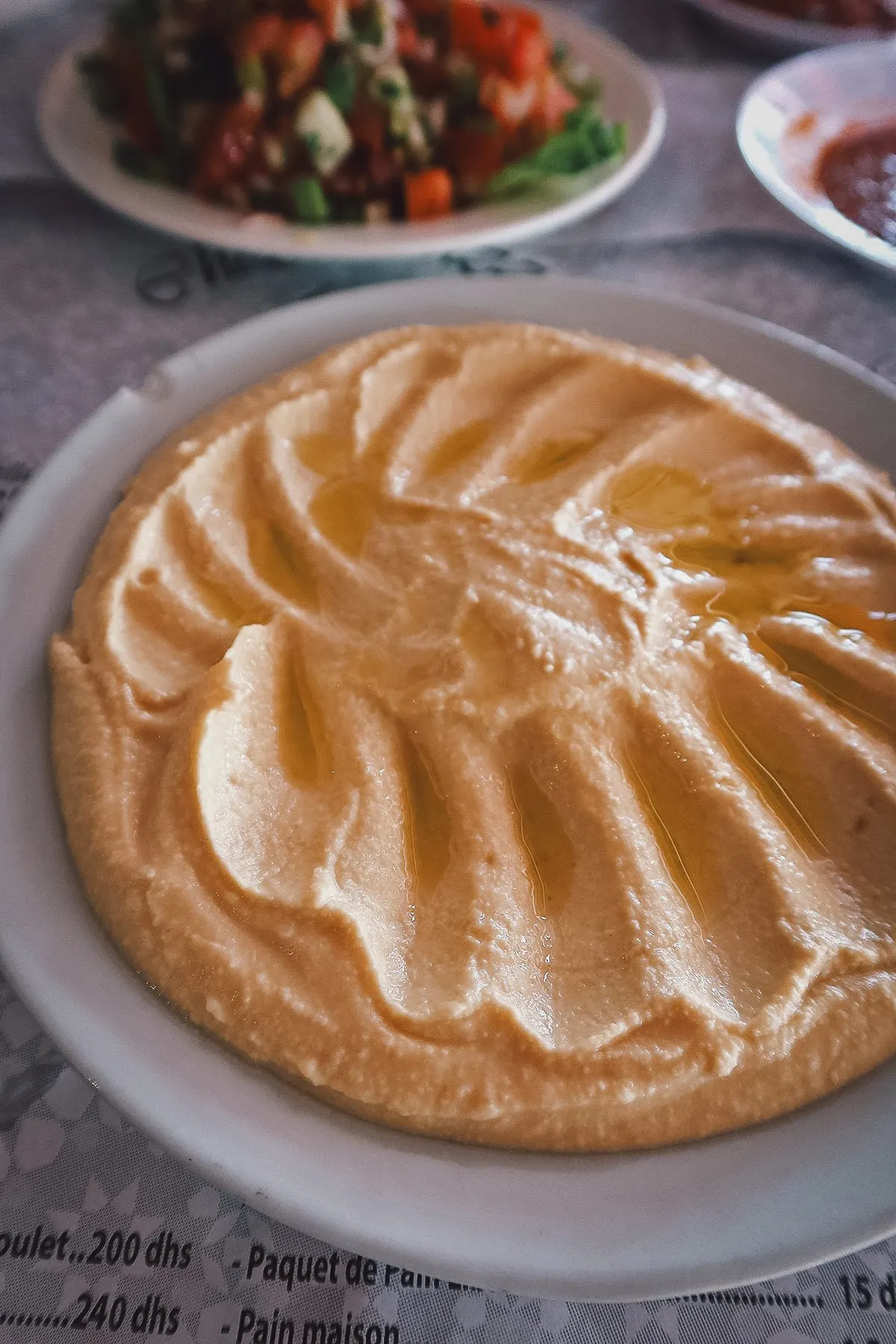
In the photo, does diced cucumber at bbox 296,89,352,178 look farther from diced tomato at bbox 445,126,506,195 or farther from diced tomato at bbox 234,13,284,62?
diced tomato at bbox 445,126,506,195

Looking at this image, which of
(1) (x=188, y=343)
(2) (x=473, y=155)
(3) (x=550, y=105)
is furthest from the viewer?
(3) (x=550, y=105)

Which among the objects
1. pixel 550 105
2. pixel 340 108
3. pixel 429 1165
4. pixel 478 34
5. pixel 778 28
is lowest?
pixel 429 1165

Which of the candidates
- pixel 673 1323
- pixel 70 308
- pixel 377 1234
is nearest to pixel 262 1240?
pixel 377 1234

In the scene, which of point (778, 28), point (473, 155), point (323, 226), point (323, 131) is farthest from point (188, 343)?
point (778, 28)

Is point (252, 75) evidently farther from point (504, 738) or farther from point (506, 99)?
point (504, 738)

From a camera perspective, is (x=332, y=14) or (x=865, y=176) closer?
(x=332, y=14)

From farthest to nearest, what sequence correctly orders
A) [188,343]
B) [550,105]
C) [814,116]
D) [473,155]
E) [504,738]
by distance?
[814,116] < [550,105] < [473,155] < [188,343] < [504,738]

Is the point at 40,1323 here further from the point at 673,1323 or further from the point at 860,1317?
the point at 860,1317

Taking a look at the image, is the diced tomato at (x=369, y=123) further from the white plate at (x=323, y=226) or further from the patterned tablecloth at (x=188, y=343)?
the patterned tablecloth at (x=188, y=343)
